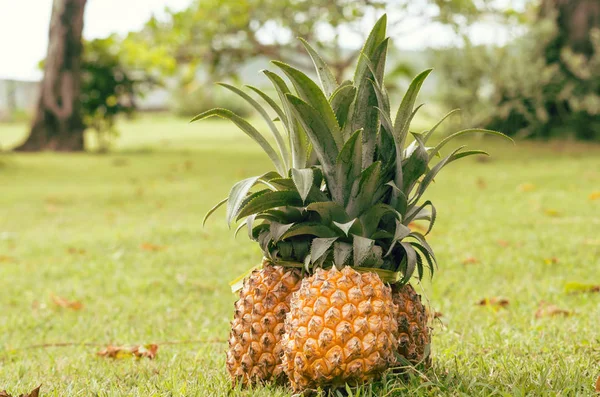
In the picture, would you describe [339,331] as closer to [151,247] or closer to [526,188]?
[151,247]

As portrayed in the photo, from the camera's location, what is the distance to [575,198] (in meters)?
8.41

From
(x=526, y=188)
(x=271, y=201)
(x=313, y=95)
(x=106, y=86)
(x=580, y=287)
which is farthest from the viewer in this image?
(x=106, y=86)

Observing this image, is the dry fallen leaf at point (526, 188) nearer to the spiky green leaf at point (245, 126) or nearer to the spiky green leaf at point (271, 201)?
the spiky green leaf at point (245, 126)

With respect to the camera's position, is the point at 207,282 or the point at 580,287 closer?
the point at 580,287

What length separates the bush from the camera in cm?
3284

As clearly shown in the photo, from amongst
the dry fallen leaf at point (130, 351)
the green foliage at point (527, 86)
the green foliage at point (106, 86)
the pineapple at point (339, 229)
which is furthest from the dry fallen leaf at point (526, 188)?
the green foliage at point (106, 86)

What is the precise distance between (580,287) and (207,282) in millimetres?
2423

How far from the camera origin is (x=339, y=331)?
7.06 ft

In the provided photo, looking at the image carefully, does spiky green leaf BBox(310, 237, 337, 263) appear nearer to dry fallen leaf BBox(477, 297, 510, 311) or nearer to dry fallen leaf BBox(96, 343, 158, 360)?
dry fallen leaf BBox(96, 343, 158, 360)

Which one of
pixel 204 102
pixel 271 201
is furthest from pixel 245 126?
pixel 204 102

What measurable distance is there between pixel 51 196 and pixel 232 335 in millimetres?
8675

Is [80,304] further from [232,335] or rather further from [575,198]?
[575,198]

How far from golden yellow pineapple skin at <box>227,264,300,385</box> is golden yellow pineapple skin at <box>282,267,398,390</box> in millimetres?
128

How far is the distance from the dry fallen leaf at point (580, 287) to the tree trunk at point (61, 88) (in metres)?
13.8
